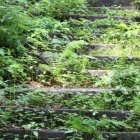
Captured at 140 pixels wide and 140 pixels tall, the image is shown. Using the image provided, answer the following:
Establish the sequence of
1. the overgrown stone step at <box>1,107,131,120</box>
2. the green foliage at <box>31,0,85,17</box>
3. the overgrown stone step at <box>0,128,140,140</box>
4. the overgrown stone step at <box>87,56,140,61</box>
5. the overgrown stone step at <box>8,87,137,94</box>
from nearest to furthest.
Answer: the overgrown stone step at <box>0,128,140,140</box>, the overgrown stone step at <box>1,107,131,120</box>, the overgrown stone step at <box>8,87,137,94</box>, the overgrown stone step at <box>87,56,140,61</box>, the green foliage at <box>31,0,85,17</box>

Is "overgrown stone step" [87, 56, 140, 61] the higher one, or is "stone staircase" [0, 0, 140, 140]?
"overgrown stone step" [87, 56, 140, 61]

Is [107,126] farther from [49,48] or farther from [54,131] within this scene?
[49,48]

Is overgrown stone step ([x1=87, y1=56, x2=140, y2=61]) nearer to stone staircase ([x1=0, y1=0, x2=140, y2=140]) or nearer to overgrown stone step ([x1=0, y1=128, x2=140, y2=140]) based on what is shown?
stone staircase ([x1=0, y1=0, x2=140, y2=140])

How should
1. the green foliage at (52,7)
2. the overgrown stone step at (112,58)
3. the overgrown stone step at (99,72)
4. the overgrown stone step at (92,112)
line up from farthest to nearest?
the green foliage at (52,7), the overgrown stone step at (112,58), the overgrown stone step at (99,72), the overgrown stone step at (92,112)

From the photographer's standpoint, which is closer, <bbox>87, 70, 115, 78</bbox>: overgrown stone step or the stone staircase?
the stone staircase

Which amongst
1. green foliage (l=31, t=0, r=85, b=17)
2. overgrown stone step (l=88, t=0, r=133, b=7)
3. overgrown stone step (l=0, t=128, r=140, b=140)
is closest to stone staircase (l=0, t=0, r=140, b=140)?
overgrown stone step (l=0, t=128, r=140, b=140)

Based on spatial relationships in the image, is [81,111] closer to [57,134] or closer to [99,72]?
[57,134]

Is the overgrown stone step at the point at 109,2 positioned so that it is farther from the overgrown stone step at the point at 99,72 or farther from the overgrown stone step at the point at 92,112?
the overgrown stone step at the point at 92,112

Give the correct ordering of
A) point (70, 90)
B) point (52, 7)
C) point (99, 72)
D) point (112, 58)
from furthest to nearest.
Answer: point (52, 7), point (112, 58), point (99, 72), point (70, 90)

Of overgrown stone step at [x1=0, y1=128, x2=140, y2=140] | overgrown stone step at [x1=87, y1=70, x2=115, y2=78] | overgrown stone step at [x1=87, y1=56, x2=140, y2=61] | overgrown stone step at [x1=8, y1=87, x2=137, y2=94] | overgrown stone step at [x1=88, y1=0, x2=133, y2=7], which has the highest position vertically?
overgrown stone step at [x1=88, y1=0, x2=133, y2=7]

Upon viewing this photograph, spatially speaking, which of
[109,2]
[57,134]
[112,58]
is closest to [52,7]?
[109,2]

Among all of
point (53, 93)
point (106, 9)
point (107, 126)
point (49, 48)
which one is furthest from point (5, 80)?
point (106, 9)

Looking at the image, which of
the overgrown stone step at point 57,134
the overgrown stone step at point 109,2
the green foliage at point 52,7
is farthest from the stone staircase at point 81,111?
the overgrown stone step at point 109,2

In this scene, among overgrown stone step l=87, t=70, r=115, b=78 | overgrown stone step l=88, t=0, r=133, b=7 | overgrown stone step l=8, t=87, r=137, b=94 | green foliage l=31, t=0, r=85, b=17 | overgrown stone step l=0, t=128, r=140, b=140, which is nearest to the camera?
overgrown stone step l=0, t=128, r=140, b=140
